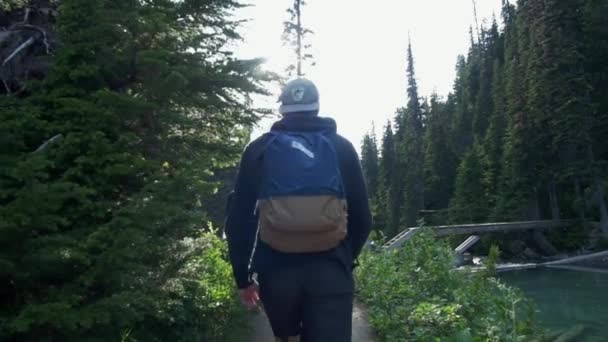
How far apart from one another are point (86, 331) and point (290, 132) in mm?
2571

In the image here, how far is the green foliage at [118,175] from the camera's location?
4172mm

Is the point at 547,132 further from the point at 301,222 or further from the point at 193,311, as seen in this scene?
the point at 301,222

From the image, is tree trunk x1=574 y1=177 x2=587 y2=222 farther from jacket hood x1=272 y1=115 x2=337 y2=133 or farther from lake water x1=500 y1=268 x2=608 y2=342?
jacket hood x1=272 y1=115 x2=337 y2=133

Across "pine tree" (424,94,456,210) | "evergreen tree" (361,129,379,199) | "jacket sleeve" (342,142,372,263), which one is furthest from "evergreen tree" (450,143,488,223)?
"jacket sleeve" (342,142,372,263)

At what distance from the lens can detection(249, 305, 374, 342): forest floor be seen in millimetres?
6222

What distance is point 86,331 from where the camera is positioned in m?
4.26

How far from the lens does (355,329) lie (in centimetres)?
654

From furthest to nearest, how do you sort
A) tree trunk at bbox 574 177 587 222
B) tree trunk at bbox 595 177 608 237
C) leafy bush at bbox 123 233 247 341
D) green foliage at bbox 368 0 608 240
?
tree trunk at bbox 574 177 587 222
green foliage at bbox 368 0 608 240
tree trunk at bbox 595 177 608 237
leafy bush at bbox 123 233 247 341

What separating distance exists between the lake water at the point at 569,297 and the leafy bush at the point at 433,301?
523 cm

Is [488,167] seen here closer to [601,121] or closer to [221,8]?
[601,121]

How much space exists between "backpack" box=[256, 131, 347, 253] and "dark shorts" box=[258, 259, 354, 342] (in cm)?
11

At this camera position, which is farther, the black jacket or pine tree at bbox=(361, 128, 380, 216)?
pine tree at bbox=(361, 128, 380, 216)

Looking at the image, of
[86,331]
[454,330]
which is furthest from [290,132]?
[454,330]

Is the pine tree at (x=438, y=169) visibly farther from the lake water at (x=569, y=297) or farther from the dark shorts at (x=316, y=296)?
the dark shorts at (x=316, y=296)
